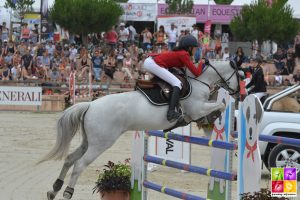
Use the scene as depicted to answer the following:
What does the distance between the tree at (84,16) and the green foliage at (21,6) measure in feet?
11.3

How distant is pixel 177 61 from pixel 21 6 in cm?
3360

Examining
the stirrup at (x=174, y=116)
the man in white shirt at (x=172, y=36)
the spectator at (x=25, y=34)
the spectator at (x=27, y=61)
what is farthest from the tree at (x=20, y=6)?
the stirrup at (x=174, y=116)

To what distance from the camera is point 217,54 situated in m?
31.3

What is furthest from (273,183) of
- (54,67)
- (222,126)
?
(54,67)

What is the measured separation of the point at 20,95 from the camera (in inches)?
1037

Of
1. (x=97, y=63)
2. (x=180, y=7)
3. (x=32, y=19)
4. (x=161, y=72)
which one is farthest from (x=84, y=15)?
(x=161, y=72)

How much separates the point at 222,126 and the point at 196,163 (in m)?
5.25

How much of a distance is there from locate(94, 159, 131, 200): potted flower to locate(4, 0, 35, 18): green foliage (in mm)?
29426

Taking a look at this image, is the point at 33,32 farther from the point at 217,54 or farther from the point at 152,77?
the point at 152,77

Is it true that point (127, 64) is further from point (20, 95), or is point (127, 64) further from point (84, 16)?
point (84, 16)

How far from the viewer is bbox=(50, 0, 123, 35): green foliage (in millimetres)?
35531

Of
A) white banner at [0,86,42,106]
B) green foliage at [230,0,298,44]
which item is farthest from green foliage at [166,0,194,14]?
white banner at [0,86,42,106]

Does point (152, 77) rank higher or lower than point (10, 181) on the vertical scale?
higher

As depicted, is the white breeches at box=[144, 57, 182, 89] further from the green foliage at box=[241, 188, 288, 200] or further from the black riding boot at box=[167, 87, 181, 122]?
the green foliage at box=[241, 188, 288, 200]
